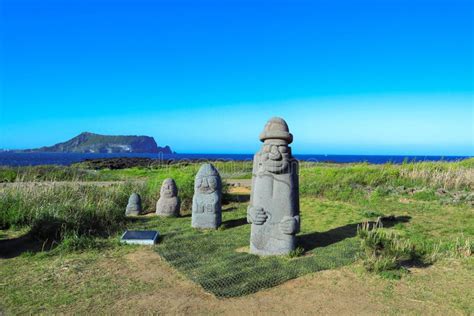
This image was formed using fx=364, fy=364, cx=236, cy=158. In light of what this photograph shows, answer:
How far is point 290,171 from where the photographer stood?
7.02m

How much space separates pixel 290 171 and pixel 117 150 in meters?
167

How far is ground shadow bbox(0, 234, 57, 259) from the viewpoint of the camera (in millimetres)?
7305

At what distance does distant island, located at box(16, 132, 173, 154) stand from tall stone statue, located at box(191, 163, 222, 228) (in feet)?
505

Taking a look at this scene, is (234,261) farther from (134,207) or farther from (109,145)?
(109,145)

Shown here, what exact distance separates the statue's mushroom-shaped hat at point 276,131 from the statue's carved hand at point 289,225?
1485 mm

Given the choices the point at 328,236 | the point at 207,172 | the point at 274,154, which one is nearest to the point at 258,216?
the point at 274,154

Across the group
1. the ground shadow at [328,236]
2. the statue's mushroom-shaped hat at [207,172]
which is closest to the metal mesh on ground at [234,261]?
the ground shadow at [328,236]

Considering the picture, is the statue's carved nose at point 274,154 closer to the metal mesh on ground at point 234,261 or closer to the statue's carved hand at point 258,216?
the statue's carved hand at point 258,216

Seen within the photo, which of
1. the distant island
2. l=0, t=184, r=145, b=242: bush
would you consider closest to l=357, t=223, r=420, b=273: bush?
l=0, t=184, r=145, b=242: bush

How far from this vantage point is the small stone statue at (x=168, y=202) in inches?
435

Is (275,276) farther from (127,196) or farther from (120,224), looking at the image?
(127,196)

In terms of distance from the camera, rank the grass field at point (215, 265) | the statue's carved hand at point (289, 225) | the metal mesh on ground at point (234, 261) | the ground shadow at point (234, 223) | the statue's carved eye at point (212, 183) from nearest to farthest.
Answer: the grass field at point (215, 265), the metal mesh on ground at point (234, 261), the statue's carved hand at point (289, 225), the statue's carved eye at point (212, 183), the ground shadow at point (234, 223)

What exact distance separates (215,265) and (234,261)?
379mm

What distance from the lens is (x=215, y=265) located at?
633cm
